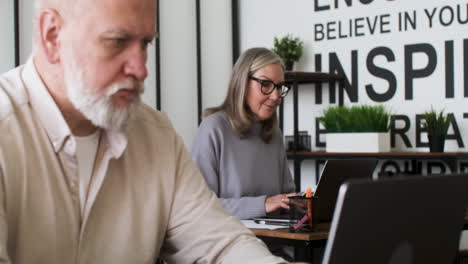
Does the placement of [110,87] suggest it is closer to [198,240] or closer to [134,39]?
[134,39]

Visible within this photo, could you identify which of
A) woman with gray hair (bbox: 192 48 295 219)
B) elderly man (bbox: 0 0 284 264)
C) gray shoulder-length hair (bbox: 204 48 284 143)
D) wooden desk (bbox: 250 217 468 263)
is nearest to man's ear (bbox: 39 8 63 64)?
elderly man (bbox: 0 0 284 264)

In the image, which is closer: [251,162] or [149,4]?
[149,4]

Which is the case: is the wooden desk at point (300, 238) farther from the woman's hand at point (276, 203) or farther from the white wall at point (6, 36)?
the white wall at point (6, 36)

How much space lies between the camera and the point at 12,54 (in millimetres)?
3779

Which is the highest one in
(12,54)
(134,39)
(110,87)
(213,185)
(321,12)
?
(321,12)

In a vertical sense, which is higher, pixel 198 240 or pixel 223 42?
pixel 223 42

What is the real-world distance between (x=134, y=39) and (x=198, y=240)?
22.3 inches

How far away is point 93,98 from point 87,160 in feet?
→ 0.63

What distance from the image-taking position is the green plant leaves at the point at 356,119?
4250mm

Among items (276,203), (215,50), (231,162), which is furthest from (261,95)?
(215,50)

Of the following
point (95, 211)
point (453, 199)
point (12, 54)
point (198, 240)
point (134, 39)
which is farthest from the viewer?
point (12, 54)

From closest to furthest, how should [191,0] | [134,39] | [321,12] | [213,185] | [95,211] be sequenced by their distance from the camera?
[134,39]
[95,211]
[213,185]
[321,12]
[191,0]

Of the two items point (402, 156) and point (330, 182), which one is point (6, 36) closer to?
point (330, 182)

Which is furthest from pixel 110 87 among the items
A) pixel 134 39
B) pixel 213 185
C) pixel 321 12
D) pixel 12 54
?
pixel 321 12
